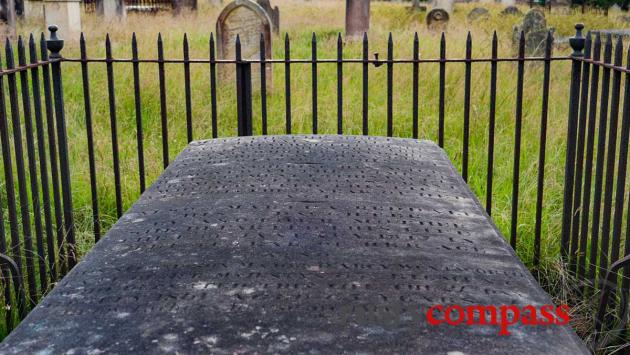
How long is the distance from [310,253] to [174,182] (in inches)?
29.3

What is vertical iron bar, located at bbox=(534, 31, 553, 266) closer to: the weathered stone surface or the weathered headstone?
the weathered stone surface

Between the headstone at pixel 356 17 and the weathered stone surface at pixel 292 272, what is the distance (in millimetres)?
10259

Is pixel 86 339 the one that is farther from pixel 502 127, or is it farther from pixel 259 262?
pixel 502 127

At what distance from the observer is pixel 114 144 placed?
3939 millimetres

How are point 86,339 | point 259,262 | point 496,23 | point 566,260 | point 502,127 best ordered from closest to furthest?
point 86,339 < point 259,262 < point 566,260 < point 502,127 < point 496,23

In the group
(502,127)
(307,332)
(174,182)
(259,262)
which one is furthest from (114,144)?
(502,127)

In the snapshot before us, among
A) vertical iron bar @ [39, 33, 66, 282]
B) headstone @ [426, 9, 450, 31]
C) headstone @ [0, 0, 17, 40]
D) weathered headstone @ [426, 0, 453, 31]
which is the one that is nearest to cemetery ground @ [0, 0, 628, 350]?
vertical iron bar @ [39, 33, 66, 282]

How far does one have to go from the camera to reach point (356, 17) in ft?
40.3

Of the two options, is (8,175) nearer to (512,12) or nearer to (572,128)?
(572,128)

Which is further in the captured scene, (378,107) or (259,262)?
(378,107)

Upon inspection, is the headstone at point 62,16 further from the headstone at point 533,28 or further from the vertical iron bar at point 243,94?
the vertical iron bar at point 243,94

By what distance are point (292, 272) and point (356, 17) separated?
11.1 meters

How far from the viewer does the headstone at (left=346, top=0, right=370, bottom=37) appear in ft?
40.3

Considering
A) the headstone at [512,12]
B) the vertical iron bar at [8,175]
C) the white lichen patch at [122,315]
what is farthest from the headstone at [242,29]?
the headstone at [512,12]
